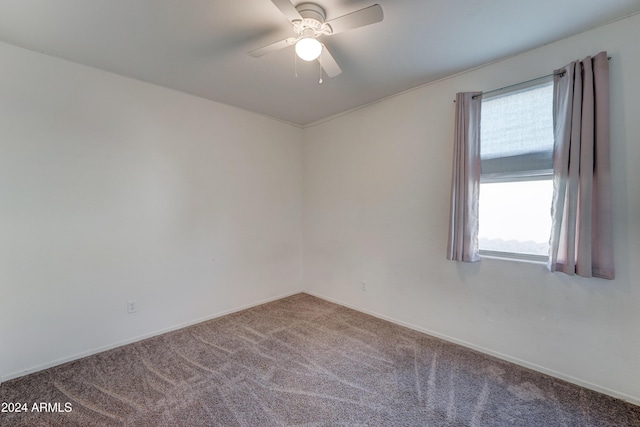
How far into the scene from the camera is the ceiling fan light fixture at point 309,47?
1719 mm

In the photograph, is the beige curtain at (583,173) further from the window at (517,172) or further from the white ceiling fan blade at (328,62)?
the white ceiling fan blade at (328,62)

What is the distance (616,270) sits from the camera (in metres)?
1.91

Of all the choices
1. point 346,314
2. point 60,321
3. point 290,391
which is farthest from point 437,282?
point 60,321

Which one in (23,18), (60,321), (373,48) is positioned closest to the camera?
(23,18)

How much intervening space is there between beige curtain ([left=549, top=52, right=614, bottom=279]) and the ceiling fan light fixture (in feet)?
6.10

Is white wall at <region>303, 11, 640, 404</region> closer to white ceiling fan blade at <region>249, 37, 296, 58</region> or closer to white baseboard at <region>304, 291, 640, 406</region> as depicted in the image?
white baseboard at <region>304, 291, 640, 406</region>

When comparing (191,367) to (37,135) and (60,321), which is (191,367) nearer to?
(60,321)

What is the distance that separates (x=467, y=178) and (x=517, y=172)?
1.24 ft

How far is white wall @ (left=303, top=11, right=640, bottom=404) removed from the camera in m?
1.89

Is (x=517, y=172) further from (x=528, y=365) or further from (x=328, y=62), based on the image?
(x=328, y=62)

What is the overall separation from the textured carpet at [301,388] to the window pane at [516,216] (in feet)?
3.35

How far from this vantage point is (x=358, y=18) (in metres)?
1.59

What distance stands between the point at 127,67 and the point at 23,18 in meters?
0.68

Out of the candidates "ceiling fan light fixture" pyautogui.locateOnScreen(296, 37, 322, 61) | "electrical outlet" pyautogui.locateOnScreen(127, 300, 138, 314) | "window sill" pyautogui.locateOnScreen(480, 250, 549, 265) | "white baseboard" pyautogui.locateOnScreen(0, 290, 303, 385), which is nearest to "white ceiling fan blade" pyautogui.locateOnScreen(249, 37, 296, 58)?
"ceiling fan light fixture" pyautogui.locateOnScreen(296, 37, 322, 61)
